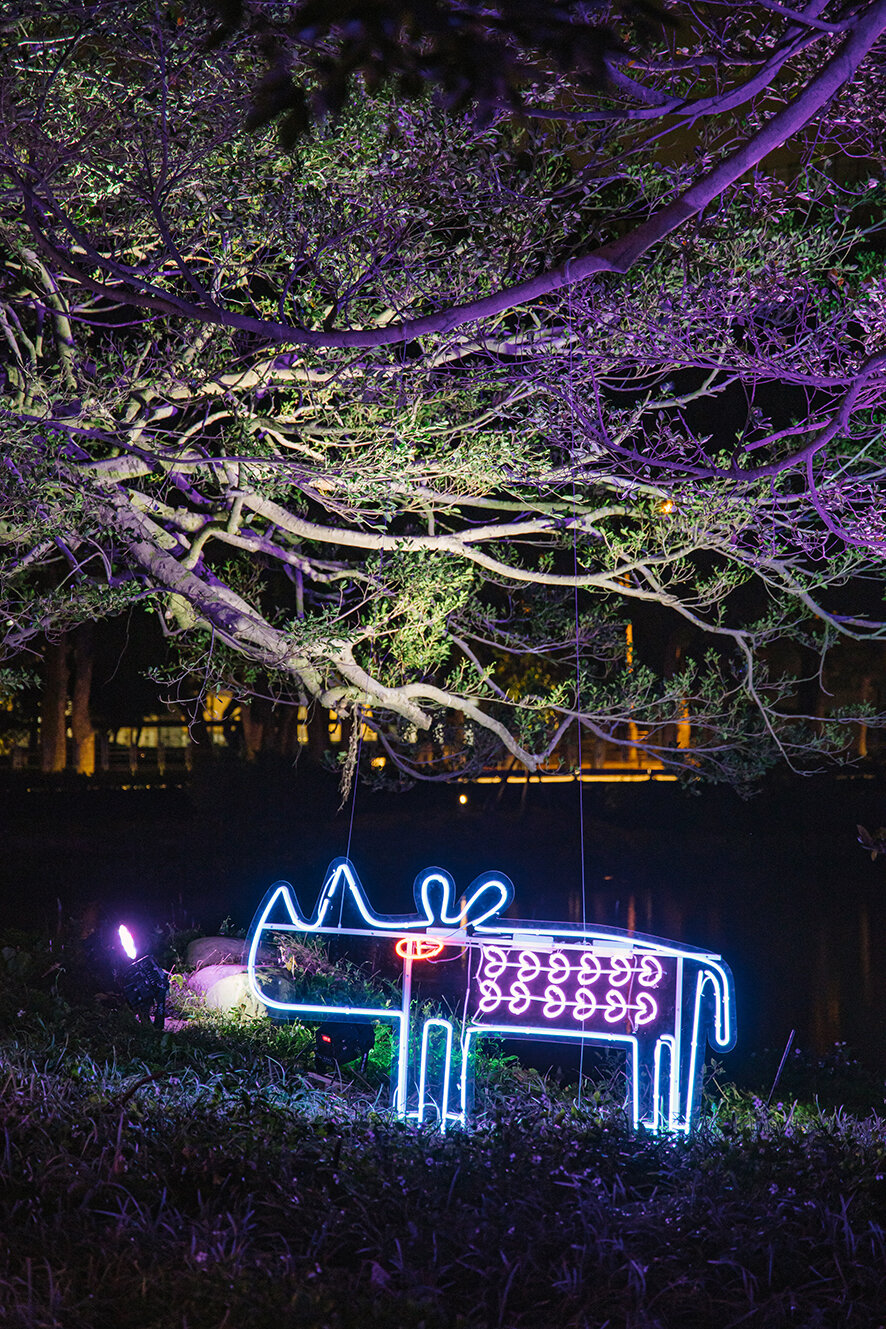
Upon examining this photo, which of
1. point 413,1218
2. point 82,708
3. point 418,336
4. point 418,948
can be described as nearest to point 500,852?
point 82,708

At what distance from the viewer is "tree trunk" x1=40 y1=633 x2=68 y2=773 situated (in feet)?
86.6

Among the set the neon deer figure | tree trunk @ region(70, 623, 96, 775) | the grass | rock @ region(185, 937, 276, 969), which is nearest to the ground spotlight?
rock @ region(185, 937, 276, 969)

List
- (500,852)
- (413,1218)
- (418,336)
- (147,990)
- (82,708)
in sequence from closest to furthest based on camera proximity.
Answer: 1. (413,1218)
2. (418,336)
3. (147,990)
4. (500,852)
5. (82,708)

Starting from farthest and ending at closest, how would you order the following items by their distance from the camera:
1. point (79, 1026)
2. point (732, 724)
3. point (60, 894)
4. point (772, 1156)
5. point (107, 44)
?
point (60, 894)
point (732, 724)
point (79, 1026)
point (107, 44)
point (772, 1156)

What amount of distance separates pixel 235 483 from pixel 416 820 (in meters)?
16.7

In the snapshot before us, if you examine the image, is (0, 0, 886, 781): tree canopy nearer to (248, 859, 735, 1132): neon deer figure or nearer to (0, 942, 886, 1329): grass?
(248, 859, 735, 1132): neon deer figure

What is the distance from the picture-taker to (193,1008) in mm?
8273

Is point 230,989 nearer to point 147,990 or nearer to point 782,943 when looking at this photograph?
point 147,990

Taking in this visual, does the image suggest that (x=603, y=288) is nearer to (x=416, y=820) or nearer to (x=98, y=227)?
(x=98, y=227)

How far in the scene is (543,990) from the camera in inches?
238

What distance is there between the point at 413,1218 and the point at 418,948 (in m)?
2.20

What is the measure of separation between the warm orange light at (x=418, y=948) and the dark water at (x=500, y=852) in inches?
357

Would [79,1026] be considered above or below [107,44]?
below

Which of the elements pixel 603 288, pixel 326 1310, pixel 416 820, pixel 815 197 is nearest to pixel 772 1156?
pixel 326 1310
